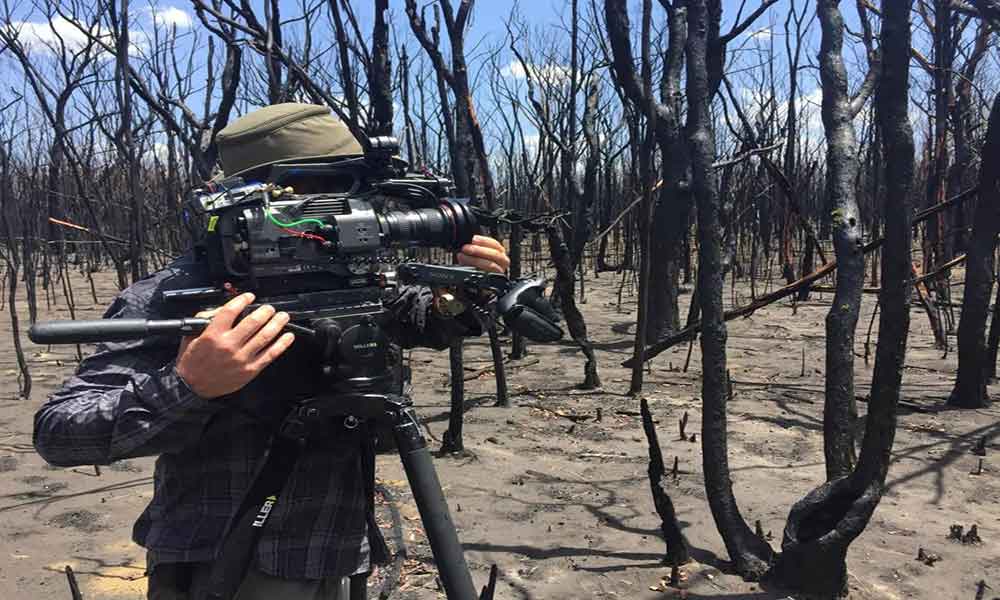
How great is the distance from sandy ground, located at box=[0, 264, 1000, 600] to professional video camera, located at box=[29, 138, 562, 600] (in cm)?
141

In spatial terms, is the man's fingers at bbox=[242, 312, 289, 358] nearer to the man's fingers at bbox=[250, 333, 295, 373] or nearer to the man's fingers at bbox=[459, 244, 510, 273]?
the man's fingers at bbox=[250, 333, 295, 373]

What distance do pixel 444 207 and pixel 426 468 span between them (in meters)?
0.38

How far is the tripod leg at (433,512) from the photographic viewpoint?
3.50 feet

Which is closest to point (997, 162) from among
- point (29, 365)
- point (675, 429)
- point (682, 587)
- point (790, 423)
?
point (790, 423)

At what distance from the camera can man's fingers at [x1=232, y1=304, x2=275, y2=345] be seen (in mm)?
887

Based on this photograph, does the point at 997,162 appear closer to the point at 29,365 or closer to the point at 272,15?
the point at 272,15

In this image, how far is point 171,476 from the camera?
3.66 ft

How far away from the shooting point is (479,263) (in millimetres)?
1227

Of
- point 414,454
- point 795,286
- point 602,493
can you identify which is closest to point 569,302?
point 795,286

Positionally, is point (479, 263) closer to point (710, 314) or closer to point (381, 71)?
point (710, 314)

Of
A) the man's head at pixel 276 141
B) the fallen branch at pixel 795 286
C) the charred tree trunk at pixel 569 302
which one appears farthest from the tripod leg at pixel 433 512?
the charred tree trunk at pixel 569 302

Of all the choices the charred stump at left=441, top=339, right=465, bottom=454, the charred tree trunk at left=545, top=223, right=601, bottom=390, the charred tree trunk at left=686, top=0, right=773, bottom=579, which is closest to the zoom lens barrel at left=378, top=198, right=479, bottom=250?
the charred tree trunk at left=686, top=0, right=773, bottom=579

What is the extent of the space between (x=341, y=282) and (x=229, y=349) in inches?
8.5

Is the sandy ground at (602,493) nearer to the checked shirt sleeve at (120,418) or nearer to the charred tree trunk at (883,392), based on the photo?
the charred tree trunk at (883,392)
